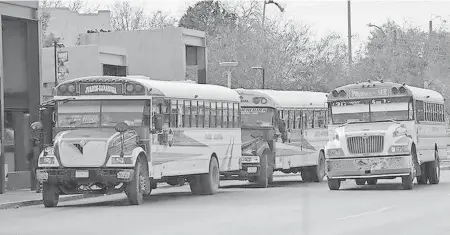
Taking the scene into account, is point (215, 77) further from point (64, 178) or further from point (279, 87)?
point (64, 178)

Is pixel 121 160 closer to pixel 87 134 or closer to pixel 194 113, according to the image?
pixel 87 134

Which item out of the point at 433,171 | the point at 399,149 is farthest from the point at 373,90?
the point at 433,171

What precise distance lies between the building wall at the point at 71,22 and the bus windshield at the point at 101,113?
44896 mm

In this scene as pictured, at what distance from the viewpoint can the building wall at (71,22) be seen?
71.9 meters

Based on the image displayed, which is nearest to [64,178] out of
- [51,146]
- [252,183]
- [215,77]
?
[51,146]

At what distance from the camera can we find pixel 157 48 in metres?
48.4

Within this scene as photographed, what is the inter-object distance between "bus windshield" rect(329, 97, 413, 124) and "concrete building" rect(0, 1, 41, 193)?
9.37m

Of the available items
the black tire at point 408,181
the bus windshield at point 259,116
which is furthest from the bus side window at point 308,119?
the black tire at point 408,181

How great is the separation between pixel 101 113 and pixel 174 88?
2842 mm

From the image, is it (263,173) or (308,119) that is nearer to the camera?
(263,173)

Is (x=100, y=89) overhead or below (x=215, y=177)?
overhead

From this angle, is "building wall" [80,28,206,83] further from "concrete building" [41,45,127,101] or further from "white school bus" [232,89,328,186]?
"white school bus" [232,89,328,186]

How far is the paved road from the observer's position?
18.1m

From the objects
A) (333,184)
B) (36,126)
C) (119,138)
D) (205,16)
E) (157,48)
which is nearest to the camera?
(119,138)
